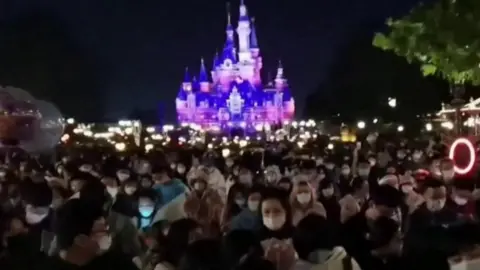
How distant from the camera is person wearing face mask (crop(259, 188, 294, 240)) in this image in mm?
7258

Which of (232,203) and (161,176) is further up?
(161,176)

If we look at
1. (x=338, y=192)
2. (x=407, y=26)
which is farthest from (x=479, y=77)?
(x=338, y=192)

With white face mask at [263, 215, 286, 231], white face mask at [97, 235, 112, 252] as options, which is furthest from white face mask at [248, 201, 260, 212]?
white face mask at [97, 235, 112, 252]

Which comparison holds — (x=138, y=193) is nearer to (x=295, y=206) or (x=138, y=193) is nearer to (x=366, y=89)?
(x=295, y=206)

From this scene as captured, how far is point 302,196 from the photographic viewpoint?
8.96 metres

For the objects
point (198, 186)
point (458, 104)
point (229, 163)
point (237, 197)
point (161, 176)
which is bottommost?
point (237, 197)

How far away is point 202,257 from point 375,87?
65681 millimetres

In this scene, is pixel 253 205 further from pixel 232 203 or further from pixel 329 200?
pixel 329 200

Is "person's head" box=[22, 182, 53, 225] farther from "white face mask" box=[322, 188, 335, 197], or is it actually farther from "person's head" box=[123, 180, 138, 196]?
"white face mask" box=[322, 188, 335, 197]

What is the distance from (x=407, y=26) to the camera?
1533 cm

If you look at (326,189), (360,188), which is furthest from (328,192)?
(360,188)

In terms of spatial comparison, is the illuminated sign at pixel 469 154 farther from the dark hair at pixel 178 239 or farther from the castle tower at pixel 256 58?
the castle tower at pixel 256 58

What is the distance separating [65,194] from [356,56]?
2748 inches

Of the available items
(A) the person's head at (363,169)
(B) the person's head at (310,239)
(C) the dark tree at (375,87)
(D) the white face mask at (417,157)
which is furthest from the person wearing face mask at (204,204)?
(C) the dark tree at (375,87)
